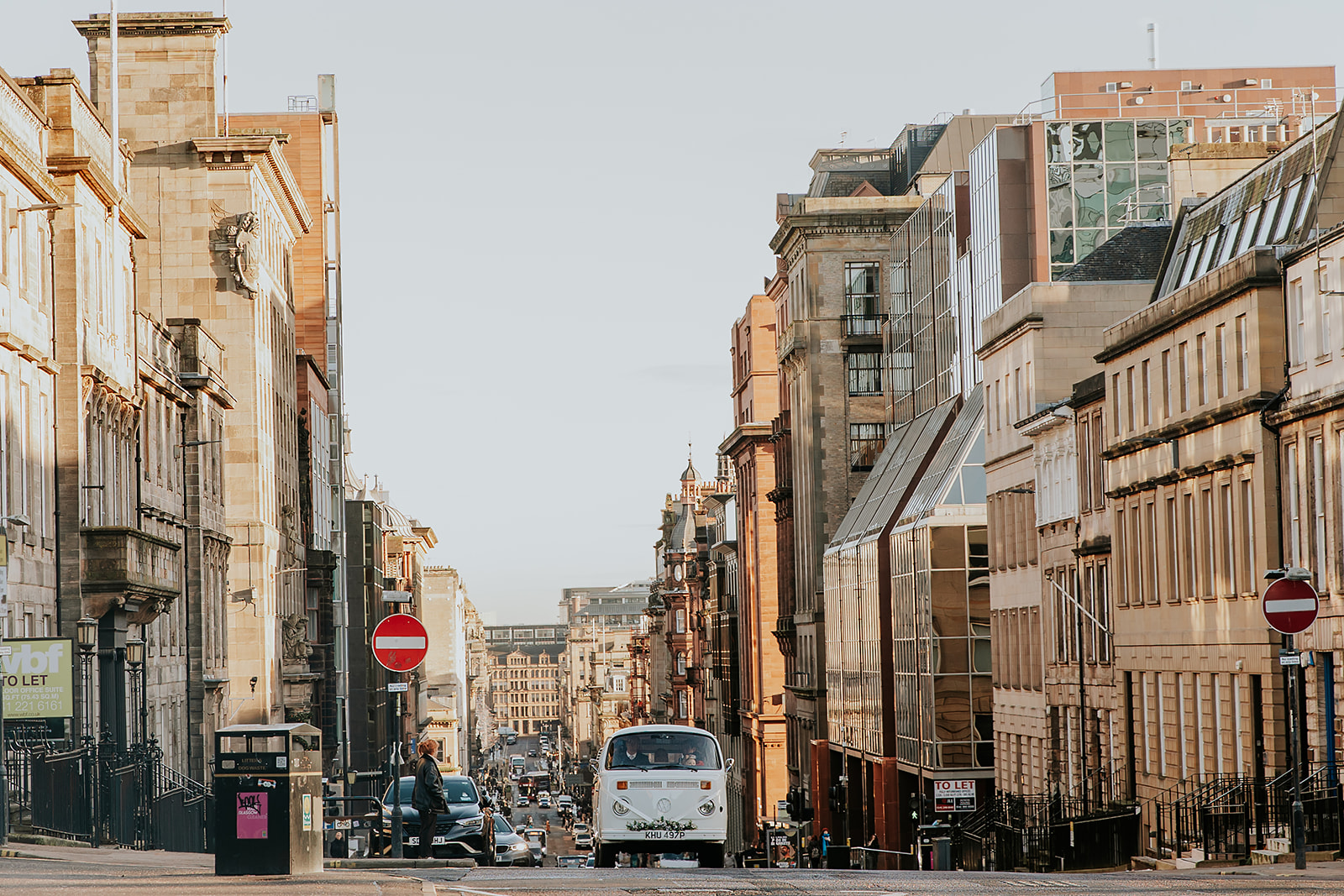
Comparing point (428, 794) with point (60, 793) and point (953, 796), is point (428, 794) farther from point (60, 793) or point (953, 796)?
point (953, 796)

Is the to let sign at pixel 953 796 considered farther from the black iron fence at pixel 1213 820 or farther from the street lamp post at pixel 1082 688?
the black iron fence at pixel 1213 820

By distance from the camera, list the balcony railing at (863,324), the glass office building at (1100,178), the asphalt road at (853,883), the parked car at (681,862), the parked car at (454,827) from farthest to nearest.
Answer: the balcony railing at (863,324), the glass office building at (1100,178), the parked car at (681,862), the parked car at (454,827), the asphalt road at (853,883)

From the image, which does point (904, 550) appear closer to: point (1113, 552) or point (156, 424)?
point (1113, 552)

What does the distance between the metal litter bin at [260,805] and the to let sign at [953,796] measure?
3645cm

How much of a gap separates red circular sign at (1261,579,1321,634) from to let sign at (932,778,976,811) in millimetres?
31527

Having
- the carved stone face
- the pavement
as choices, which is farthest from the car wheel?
the carved stone face

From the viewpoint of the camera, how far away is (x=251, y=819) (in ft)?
65.8

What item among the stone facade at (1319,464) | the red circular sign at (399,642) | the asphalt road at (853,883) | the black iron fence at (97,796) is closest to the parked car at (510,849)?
the black iron fence at (97,796)

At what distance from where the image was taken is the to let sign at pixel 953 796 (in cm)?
5462

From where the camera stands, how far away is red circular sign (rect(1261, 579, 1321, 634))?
77.2ft

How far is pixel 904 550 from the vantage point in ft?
203

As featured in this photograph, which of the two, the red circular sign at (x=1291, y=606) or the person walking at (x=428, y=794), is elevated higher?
the red circular sign at (x=1291, y=606)

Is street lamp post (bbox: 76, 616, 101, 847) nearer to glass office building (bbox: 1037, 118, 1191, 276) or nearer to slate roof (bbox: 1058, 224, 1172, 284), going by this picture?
slate roof (bbox: 1058, 224, 1172, 284)

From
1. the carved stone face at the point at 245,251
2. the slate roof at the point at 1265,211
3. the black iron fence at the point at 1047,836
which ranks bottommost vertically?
the black iron fence at the point at 1047,836
